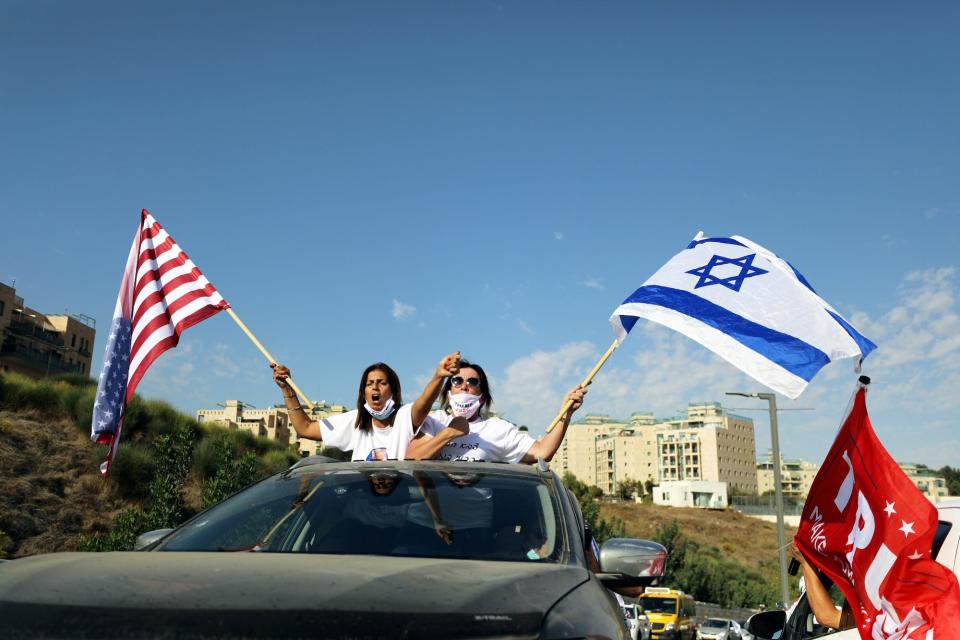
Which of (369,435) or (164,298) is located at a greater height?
(164,298)

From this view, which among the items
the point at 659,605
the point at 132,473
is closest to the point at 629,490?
the point at 659,605

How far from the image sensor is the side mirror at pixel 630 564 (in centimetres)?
298

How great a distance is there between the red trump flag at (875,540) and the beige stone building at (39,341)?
66.6 m

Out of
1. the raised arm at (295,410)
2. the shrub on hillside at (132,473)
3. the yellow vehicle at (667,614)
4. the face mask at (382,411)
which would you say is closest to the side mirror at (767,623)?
the face mask at (382,411)

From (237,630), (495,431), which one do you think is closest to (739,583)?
(495,431)

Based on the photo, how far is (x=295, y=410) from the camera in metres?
6.67

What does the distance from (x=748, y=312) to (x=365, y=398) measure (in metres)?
2.87

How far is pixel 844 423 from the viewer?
451 cm

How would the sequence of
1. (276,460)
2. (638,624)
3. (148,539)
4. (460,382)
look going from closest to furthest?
(148,539) < (460,382) < (638,624) < (276,460)

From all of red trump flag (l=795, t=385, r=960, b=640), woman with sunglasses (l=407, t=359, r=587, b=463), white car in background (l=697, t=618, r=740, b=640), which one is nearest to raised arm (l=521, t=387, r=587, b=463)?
woman with sunglasses (l=407, t=359, r=587, b=463)

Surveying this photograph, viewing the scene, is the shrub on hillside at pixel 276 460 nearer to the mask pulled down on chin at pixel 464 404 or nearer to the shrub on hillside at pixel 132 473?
the shrub on hillside at pixel 132 473

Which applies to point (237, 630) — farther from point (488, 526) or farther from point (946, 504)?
point (946, 504)

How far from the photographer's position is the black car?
1.83 m

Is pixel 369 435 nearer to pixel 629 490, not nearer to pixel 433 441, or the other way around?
pixel 433 441
